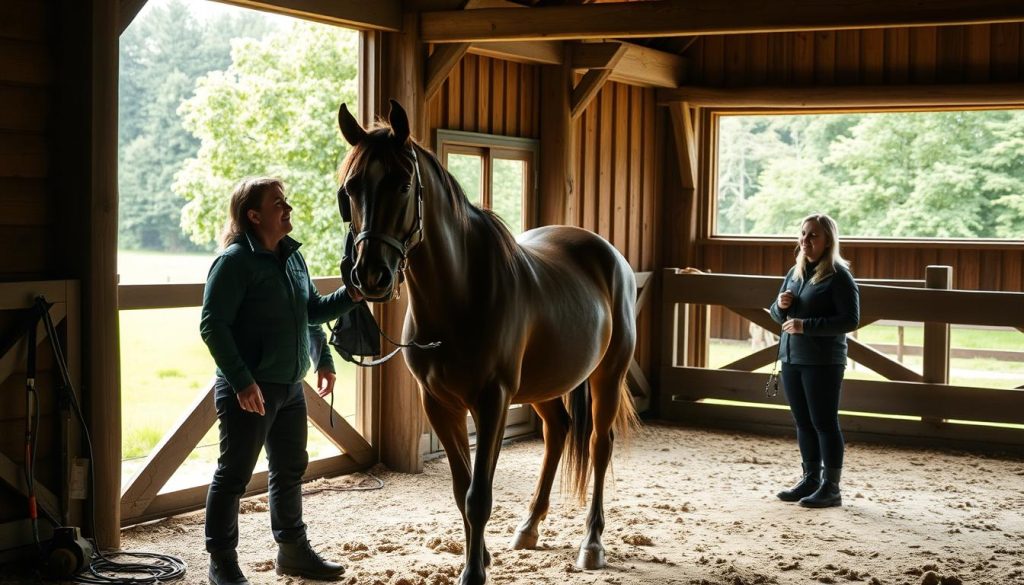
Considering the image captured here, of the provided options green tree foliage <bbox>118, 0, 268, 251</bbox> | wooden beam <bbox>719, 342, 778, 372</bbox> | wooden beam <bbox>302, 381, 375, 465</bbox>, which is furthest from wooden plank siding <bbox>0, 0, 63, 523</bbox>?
green tree foliage <bbox>118, 0, 268, 251</bbox>

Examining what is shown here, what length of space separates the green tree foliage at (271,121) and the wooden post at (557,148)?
449 centimetres

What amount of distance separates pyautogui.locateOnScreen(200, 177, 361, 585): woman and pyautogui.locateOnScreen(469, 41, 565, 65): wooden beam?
275cm

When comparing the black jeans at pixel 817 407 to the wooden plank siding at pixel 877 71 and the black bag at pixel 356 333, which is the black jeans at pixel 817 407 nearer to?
the black bag at pixel 356 333

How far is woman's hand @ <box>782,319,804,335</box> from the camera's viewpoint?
16.9 feet

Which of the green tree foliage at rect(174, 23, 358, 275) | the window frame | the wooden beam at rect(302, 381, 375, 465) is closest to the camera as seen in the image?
the wooden beam at rect(302, 381, 375, 465)

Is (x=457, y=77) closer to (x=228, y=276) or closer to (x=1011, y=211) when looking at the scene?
(x=228, y=276)

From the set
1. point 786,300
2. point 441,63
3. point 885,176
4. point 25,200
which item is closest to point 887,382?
point 786,300

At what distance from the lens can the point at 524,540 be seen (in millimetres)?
4395

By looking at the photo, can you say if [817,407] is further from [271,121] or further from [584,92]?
[271,121]

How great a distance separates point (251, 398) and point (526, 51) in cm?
385

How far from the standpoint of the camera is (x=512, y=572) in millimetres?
4051

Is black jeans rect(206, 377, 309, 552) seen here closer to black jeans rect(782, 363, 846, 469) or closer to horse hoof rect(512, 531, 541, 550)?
horse hoof rect(512, 531, 541, 550)

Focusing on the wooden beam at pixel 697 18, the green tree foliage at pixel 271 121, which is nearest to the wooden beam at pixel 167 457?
the wooden beam at pixel 697 18

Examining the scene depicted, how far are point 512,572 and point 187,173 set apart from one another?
8462 mm
